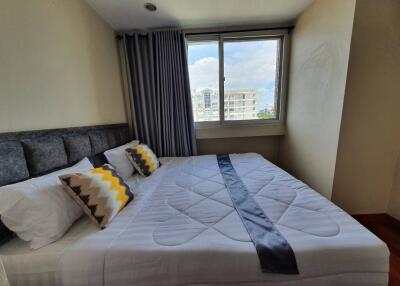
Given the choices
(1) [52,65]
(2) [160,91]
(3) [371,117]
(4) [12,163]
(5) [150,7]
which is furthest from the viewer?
(2) [160,91]

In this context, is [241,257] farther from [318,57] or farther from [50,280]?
[318,57]

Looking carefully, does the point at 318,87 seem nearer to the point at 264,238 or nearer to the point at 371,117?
the point at 371,117

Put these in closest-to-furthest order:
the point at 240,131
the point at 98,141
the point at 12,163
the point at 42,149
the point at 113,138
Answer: the point at 12,163, the point at 42,149, the point at 98,141, the point at 113,138, the point at 240,131

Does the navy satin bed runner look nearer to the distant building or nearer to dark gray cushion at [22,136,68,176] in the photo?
dark gray cushion at [22,136,68,176]

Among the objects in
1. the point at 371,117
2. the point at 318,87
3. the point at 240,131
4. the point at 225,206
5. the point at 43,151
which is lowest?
the point at 225,206

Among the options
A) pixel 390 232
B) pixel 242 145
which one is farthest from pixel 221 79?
pixel 390 232

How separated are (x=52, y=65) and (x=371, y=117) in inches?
108

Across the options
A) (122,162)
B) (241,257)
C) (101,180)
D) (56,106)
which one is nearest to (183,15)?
(56,106)

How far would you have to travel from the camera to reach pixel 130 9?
5.85 feet

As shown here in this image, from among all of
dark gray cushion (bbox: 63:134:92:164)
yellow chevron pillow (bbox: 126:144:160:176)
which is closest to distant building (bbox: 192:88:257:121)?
yellow chevron pillow (bbox: 126:144:160:176)

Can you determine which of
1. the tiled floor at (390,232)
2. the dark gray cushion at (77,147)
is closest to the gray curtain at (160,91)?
the dark gray cushion at (77,147)

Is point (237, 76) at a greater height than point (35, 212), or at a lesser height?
greater

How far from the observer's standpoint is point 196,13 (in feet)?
6.29

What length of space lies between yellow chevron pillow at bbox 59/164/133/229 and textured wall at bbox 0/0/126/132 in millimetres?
505
